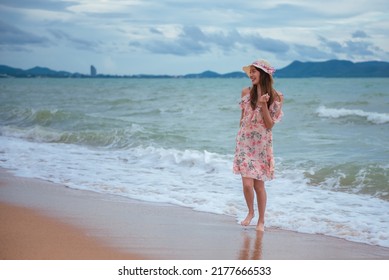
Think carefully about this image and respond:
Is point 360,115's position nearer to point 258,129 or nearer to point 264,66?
point 258,129

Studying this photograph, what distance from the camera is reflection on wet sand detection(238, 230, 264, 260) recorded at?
4.47 m

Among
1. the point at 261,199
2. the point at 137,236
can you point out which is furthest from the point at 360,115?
the point at 137,236

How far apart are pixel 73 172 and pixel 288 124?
951 centimetres

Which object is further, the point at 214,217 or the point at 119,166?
the point at 119,166

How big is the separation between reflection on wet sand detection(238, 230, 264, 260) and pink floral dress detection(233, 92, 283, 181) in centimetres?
51

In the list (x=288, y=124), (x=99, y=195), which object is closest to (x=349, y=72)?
(x=288, y=124)

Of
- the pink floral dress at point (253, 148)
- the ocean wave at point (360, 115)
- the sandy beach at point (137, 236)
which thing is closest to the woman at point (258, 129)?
the pink floral dress at point (253, 148)

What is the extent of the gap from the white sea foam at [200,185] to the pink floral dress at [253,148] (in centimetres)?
75

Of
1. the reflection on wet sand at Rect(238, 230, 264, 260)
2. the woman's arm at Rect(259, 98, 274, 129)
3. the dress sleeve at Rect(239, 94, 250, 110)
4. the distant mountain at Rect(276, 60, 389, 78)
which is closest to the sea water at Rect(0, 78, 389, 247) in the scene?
the reflection on wet sand at Rect(238, 230, 264, 260)

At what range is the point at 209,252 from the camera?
4531 millimetres

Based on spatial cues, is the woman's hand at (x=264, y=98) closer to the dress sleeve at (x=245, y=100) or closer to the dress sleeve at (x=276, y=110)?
the dress sleeve at (x=276, y=110)

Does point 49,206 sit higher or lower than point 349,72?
lower

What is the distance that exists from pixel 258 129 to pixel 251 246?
3.48 feet

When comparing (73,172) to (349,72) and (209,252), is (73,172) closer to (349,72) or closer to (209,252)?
(209,252)
